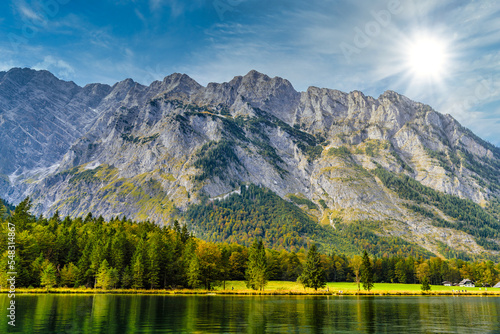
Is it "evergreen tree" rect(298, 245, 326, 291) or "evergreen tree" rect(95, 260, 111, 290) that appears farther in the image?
"evergreen tree" rect(298, 245, 326, 291)

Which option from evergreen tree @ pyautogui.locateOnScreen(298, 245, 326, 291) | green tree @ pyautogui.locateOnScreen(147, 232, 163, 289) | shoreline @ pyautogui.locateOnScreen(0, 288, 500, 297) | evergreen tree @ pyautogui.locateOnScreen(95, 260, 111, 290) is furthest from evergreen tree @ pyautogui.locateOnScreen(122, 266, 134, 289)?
evergreen tree @ pyautogui.locateOnScreen(298, 245, 326, 291)

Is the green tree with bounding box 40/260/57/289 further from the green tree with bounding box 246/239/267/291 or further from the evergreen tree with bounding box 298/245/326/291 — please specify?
the evergreen tree with bounding box 298/245/326/291

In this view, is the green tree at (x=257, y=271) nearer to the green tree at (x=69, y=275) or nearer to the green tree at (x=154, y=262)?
the green tree at (x=154, y=262)

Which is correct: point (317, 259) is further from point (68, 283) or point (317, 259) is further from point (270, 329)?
point (270, 329)

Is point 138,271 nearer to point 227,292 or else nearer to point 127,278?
point 127,278

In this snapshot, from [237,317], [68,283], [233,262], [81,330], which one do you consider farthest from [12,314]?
[233,262]

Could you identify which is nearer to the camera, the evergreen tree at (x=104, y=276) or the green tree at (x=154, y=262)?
the evergreen tree at (x=104, y=276)

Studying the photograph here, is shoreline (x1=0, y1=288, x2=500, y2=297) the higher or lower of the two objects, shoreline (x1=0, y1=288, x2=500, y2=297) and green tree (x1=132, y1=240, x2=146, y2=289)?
the lower

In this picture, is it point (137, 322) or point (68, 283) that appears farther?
point (68, 283)

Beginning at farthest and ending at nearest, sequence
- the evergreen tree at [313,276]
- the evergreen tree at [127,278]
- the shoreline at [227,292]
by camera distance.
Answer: the evergreen tree at [313,276] < the evergreen tree at [127,278] < the shoreline at [227,292]

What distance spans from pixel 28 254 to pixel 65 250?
14055 millimetres

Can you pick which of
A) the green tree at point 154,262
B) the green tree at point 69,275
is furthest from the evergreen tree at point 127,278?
the green tree at point 69,275

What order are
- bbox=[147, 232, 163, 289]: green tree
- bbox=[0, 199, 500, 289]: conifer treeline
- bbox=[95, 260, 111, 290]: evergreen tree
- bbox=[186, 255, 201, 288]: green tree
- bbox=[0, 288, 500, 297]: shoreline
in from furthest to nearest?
bbox=[186, 255, 201, 288]: green tree, bbox=[147, 232, 163, 289]: green tree, bbox=[95, 260, 111, 290]: evergreen tree, bbox=[0, 199, 500, 289]: conifer treeline, bbox=[0, 288, 500, 297]: shoreline

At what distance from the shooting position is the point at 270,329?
4266 centimetres
